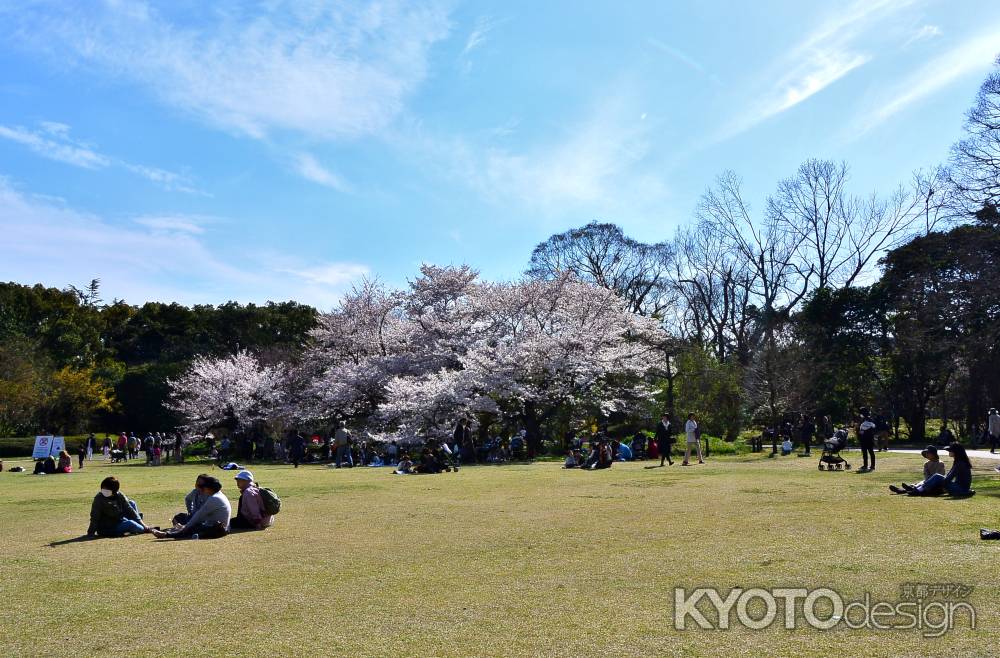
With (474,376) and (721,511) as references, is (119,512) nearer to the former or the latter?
(721,511)

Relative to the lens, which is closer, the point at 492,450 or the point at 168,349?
the point at 492,450

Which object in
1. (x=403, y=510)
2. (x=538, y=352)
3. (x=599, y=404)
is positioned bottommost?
(x=403, y=510)

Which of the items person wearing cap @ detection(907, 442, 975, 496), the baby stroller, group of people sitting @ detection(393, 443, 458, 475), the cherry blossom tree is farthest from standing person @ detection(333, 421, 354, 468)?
person wearing cap @ detection(907, 442, 975, 496)

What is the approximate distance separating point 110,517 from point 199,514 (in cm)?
126

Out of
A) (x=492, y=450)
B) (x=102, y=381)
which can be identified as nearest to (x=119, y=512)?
(x=492, y=450)

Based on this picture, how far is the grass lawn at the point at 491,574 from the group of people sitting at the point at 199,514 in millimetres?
269

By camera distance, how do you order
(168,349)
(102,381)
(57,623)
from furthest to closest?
1. (168,349)
2. (102,381)
3. (57,623)

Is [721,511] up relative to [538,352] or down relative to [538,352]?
down

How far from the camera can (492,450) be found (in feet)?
87.9

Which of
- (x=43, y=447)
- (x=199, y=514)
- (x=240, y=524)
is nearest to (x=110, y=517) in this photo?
(x=199, y=514)

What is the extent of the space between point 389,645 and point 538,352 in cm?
2479

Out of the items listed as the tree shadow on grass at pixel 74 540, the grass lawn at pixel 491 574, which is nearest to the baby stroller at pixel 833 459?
the grass lawn at pixel 491 574

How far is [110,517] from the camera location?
9.23 meters

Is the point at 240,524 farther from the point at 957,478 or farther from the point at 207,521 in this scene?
the point at 957,478
